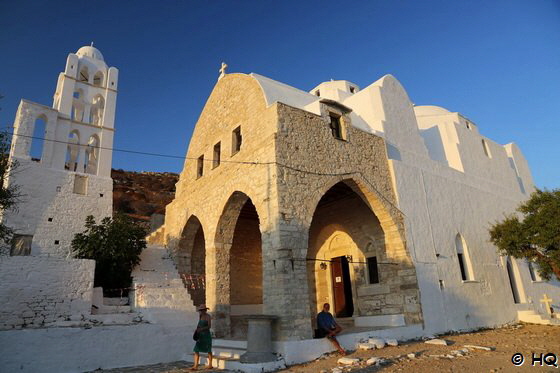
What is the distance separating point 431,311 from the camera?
908 centimetres

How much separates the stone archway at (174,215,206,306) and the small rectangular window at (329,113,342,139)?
5471 millimetres

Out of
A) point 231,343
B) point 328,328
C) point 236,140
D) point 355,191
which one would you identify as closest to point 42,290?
point 231,343

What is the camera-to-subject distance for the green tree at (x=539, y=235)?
981 cm

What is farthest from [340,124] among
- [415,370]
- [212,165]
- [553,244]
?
[553,244]

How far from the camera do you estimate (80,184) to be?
13867 mm

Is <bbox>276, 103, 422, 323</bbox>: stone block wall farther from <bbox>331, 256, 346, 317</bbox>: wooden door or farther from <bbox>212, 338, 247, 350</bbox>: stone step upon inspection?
<bbox>212, 338, 247, 350</bbox>: stone step

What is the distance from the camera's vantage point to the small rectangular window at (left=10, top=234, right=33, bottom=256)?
11703mm

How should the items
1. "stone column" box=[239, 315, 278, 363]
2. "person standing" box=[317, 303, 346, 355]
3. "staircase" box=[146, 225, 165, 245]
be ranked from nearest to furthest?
1. "stone column" box=[239, 315, 278, 363]
2. "person standing" box=[317, 303, 346, 355]
3. "staircase" box=[146, 225, 165, 245]

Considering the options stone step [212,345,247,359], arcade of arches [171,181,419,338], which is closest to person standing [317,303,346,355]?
stone step [212,345,247,359]

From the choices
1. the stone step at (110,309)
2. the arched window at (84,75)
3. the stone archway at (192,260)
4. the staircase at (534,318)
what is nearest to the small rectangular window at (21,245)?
the stone archway at (192,260)

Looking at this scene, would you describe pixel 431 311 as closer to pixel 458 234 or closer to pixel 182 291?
pixel 458 234

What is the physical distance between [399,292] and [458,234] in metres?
3.68

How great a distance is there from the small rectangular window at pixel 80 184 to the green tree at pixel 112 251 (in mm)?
3607

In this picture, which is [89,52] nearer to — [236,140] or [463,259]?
[236,140]
